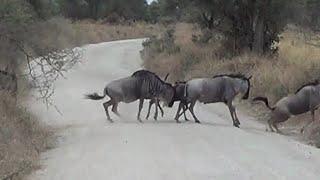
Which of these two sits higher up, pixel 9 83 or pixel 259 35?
pixel 9 83

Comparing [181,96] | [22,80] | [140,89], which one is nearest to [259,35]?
[22,80]

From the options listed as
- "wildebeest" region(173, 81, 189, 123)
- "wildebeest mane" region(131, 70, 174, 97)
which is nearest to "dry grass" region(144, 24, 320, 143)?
"wildebeest" region(173, 81, 189, 123)

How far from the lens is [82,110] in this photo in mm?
21125

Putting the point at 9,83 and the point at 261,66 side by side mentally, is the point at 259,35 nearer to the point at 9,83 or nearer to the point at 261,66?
the point at 261,66

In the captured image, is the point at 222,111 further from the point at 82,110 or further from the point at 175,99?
the point at 82,110

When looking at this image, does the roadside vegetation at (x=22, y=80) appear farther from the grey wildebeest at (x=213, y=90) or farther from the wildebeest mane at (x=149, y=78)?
the grey wildebeest at (x=213, y=90)

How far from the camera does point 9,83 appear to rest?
60.8 ft

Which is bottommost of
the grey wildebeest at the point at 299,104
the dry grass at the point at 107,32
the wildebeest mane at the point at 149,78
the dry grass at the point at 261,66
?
the dry grass at the point at 107,32

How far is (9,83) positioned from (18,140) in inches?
214

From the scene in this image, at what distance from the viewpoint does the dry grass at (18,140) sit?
36.3ft

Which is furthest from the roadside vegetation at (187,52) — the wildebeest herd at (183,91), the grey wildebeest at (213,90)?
the grey wildebeest at (213,90)

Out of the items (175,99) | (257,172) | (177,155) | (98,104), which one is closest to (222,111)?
(175,99)

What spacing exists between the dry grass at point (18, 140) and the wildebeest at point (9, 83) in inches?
32.0

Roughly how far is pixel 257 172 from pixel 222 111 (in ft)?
33.4
